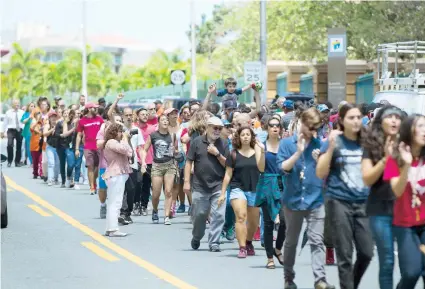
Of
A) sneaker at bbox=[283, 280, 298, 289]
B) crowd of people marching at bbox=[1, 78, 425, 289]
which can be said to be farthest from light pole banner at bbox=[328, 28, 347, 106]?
sneaker at bbox=[283, 280, 298, 289]

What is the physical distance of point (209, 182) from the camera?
16.4m

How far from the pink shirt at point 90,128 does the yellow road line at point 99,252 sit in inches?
321

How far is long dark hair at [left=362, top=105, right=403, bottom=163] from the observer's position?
411 inches

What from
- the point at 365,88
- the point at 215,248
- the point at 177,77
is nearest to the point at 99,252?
the point at 215,248

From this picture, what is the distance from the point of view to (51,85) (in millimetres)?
146750

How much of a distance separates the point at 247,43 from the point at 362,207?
2346 inches

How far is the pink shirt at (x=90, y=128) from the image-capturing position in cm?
2553

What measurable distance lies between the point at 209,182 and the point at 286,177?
4113 mm

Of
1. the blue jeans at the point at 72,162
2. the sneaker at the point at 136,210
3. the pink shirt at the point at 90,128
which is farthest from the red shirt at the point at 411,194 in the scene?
the blue jeans at the point at 72,162

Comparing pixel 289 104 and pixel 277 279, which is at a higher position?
pixel 289 104

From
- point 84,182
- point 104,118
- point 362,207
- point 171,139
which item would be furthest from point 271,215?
point 84,182

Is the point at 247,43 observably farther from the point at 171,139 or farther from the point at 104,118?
the point at 171,139

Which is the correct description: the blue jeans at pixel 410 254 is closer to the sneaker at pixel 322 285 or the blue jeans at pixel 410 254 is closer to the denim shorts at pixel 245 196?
the sneaker at pixel 322 285

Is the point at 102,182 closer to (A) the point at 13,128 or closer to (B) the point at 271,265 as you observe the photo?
(B) the point at 271,265
